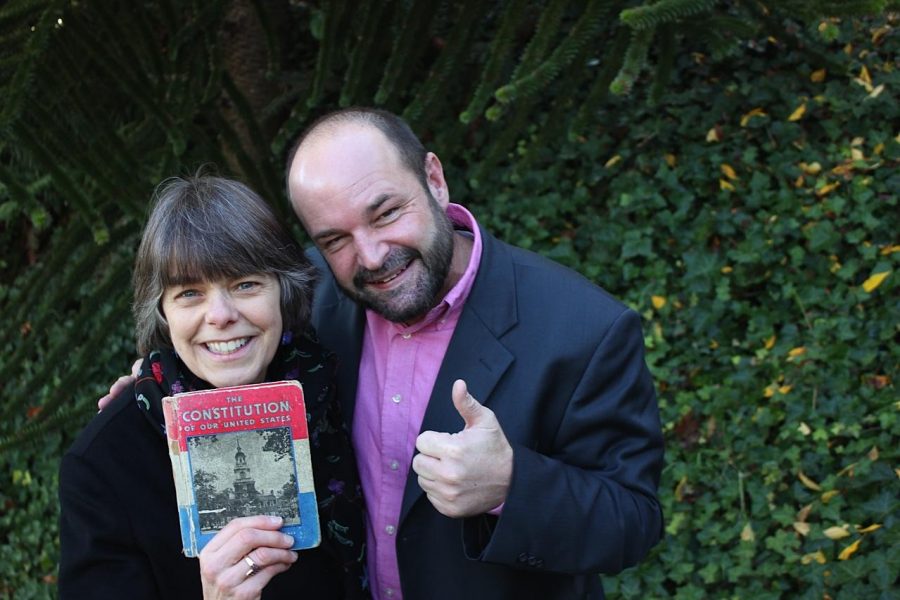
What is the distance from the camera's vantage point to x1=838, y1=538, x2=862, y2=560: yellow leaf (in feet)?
12.4

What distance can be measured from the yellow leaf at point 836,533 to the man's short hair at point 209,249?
2648 mm

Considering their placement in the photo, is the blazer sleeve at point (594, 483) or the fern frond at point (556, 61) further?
the fern frond at point (556, 61)

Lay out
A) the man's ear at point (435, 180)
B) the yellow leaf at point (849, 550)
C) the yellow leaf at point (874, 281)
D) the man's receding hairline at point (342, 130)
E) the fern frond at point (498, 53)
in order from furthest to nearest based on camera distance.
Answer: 1. the yellow leaf at point (874, 281)
2. the yellow leaf at point (849, 550)
3. the fern frond at point (498, 53)
4. the man's ear at point (435, 180)
5. the man's receding hairline at point (342, 130)

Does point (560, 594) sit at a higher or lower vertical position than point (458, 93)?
lower

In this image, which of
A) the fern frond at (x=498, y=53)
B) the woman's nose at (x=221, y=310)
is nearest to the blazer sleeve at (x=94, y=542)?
the woman's nose at (x=221, y=310)

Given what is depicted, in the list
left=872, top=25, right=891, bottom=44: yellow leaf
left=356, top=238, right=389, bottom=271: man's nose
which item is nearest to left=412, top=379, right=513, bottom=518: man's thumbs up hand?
left=356, top=238, right=389, bottom=271: man's nose

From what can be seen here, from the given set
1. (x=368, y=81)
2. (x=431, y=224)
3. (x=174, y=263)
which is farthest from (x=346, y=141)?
(x=368, y=81)

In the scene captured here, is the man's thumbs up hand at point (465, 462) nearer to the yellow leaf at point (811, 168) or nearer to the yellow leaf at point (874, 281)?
the yellow leaf at point (874, 281)

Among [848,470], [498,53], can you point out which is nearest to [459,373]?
[498,53]

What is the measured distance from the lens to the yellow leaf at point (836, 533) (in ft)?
12.6

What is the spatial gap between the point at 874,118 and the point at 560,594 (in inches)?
124

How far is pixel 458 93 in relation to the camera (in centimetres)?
514

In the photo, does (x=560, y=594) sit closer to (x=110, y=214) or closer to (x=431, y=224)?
(x=431, y=224)

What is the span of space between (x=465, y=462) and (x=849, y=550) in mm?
2513
